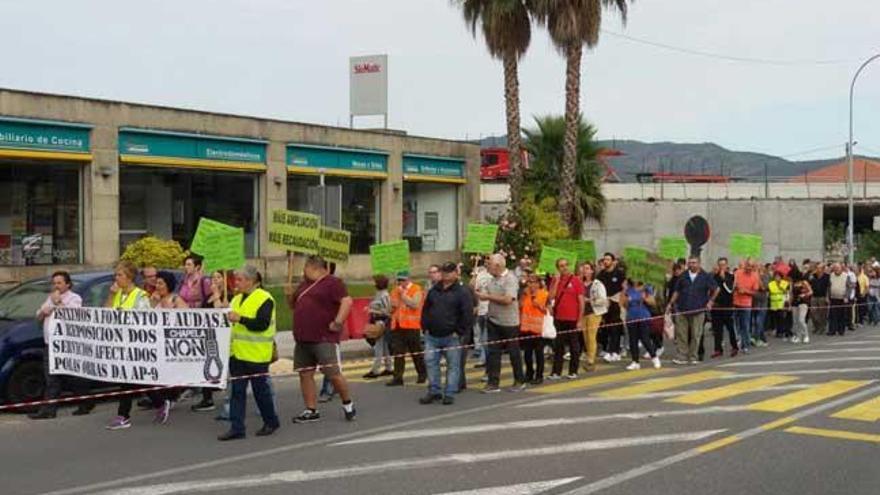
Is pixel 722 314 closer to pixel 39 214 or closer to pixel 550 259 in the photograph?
pixel 550 259

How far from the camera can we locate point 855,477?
7715mm

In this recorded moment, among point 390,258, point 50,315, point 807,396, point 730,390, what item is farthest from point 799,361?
point 50,315

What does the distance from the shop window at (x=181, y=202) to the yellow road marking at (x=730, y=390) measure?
16848mm

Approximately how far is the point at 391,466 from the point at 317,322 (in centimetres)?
245

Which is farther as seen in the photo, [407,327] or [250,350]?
[407,327]

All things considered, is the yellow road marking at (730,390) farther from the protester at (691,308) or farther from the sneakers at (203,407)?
the sneakers at (203,407)

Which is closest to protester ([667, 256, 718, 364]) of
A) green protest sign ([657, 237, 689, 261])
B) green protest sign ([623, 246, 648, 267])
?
green protest sign ([623, 246, 648, 267])

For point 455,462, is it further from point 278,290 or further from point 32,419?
point 278,290

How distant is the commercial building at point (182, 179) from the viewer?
22609 millimetres

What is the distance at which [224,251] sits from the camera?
11273 millimetres

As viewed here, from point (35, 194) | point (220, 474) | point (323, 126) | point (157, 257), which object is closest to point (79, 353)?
point (220, 474)

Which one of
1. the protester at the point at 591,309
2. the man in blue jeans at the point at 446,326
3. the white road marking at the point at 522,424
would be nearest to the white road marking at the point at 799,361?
the protester at the point at 591,309

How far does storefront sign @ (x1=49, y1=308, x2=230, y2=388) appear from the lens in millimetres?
9782

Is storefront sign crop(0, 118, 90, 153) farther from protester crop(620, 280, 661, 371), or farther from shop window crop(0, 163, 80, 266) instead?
protester crop(620, 280, 661, 371)
